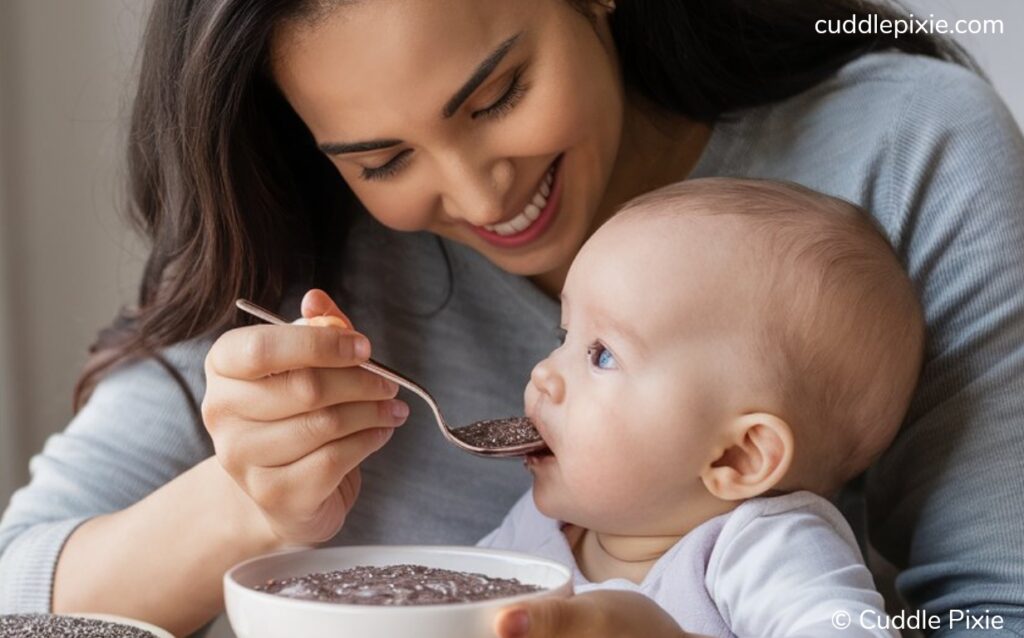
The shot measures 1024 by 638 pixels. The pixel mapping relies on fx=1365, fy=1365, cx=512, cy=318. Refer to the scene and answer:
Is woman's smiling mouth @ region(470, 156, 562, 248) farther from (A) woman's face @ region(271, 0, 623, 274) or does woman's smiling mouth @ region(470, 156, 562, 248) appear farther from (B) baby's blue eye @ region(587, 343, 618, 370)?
(B) baby's blue eye @ region(587, 343, 618, 370)

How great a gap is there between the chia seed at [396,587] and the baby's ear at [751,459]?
27 centimetres

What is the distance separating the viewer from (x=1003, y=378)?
1367 mm

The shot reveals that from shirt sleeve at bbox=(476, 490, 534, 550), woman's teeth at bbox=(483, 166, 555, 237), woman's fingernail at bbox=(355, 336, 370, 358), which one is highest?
woman's fingernail at bbox=(355, 336, 370, 358)

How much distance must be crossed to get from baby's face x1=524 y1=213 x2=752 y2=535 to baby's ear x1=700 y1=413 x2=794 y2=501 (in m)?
0.01

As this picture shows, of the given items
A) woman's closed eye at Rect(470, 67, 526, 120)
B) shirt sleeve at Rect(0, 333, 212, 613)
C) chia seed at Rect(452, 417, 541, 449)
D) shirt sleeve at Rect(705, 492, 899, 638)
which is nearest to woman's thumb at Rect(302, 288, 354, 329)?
chia seed at Rect(452, 417, 541, 449)

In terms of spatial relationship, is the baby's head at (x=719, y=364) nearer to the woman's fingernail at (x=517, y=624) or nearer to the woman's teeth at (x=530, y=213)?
the woman's teeth at (x=530, y=213)

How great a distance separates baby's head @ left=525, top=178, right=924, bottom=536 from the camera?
1216 mm

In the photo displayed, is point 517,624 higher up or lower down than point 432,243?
higher up

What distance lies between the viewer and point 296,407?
1.20 m

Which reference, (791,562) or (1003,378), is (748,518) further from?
(1003,378)

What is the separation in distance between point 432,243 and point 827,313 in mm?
724

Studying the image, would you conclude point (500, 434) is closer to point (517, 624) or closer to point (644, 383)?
point (644, 383)

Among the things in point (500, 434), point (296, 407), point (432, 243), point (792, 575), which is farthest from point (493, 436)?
point (432, 243)

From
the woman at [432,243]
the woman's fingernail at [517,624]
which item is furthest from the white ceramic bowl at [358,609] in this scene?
the woman at [432,243]
